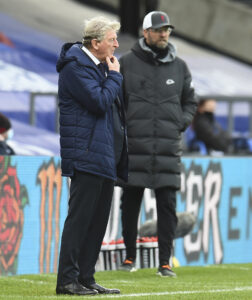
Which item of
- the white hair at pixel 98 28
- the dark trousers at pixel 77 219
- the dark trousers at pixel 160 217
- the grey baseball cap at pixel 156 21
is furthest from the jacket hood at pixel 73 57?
the dark trousers at pixel 160 217

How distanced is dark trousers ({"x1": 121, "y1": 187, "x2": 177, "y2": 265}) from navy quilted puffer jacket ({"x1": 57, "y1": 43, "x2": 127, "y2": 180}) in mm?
2071

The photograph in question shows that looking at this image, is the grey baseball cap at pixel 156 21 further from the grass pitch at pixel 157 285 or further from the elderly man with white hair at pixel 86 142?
the grass pitch at pixel 157 285

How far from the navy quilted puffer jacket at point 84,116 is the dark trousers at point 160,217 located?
207 cm

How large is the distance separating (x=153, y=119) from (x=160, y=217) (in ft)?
2.82

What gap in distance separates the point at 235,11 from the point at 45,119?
11111 mm

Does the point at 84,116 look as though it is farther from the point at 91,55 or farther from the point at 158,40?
the point at 158,40

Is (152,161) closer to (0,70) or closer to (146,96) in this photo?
(146,96)

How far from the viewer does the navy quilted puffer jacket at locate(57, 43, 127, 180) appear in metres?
7.34

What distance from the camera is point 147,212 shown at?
11.3 meters

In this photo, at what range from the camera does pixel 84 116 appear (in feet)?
24.2

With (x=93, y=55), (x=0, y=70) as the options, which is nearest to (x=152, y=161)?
(x=93, y=55)

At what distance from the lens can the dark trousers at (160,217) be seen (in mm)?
9508

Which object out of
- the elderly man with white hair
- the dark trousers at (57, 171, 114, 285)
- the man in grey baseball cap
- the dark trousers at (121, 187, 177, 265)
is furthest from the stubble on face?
the dark trousers at (57, 171, 114, 285)

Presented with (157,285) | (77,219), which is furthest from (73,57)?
(157,285)
